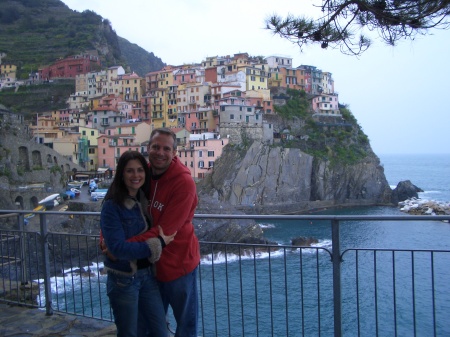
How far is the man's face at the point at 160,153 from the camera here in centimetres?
268

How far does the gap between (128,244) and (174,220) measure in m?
0.27

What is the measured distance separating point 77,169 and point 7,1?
220ft

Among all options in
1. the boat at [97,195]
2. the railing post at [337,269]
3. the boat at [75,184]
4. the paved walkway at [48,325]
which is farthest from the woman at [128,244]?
the boat at [75,184]

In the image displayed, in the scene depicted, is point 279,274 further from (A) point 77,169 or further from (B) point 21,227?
(A) point 77,169

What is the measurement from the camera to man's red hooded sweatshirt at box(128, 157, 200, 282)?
8.33ft

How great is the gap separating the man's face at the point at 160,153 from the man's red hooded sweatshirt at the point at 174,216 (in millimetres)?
40

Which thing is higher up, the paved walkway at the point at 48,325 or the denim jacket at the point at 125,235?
the denim jacket at the point at 125,235

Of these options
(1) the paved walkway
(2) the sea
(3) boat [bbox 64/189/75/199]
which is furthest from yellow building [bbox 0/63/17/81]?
(1) the paved walkway

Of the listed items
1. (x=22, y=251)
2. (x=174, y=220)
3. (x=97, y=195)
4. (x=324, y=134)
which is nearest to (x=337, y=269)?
(x=174, y=220)

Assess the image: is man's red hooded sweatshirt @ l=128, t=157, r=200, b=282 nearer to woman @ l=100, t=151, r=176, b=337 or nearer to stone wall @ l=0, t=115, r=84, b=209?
woman @ l=100, t=151, r=176, b=337

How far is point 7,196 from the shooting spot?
29.8 m

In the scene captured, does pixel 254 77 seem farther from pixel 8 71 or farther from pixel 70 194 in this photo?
pixel 8 71

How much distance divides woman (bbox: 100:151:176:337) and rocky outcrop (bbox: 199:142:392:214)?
36270 mm

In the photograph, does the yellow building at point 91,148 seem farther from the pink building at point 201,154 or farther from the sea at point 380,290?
the sea at point 380,290
